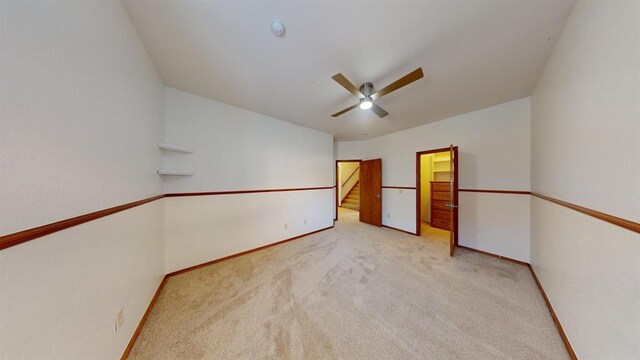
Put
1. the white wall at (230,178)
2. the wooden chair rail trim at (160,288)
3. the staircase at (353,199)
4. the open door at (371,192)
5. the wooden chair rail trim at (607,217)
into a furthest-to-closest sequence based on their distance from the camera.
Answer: the staircase at (353,199), the open door at (371,192), the white wall at (230,178), the wooden chair rail trim at (160,288), the wooden chair rail trim at (607,217)

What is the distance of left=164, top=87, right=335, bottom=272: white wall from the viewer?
2.38 meters

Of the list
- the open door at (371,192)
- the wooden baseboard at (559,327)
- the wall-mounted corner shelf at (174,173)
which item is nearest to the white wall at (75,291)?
the wall-mounted corner shelf at (174,173)

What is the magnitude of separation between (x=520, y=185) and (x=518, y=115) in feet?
3.36

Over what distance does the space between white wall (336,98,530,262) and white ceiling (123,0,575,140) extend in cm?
44

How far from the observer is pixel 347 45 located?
158 centimetres

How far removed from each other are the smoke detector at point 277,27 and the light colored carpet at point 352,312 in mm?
2447

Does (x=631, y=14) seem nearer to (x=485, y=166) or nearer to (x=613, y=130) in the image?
(x=613, y=130)

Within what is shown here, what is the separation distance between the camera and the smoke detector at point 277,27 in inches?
53.6

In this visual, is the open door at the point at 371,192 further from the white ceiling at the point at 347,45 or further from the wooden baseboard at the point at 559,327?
the wooden baseboard at the point at 559,327

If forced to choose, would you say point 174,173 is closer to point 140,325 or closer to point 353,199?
point 140,325

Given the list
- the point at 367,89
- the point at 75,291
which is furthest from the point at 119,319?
the point at 367,89


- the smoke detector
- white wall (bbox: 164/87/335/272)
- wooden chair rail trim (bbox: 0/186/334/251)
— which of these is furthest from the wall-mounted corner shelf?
the smoke detector

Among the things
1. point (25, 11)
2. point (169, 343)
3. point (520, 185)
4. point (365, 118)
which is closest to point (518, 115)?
point (520, 185)

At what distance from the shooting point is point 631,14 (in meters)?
0.86
